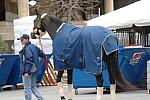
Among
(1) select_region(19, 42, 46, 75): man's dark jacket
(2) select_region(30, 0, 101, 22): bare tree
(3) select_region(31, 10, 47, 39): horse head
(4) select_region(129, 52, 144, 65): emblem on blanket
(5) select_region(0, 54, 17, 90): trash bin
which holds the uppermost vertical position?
(2) select_region(30, 0, 101, 22): bare tree

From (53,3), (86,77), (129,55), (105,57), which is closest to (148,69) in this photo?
(129,55)

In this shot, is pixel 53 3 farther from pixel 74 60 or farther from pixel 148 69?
pixel 74 60

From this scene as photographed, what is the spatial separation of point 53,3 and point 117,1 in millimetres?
20571

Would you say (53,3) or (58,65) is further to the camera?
(53,3)

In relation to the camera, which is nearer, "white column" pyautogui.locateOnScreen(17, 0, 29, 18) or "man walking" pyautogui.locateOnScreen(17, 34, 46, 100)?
"man walking" pyautogui.locateOnScreen(17, 34, 46, 100)

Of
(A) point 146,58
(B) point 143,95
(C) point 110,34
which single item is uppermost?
(C) point 110,34

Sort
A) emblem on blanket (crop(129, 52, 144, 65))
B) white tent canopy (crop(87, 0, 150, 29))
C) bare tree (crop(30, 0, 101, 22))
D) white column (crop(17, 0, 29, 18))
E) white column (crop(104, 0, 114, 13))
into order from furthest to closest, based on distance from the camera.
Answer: white column (crop(104, 0, 114, 13))
white column (crop(17, 0, 29, 18))
bare tree (crop(30, 0, 101, 22))
white tent canopy (crop(87, 0, 150, 29))
emblem on blanket (crop(129, 52, 144, 65))

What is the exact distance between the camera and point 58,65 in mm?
10586

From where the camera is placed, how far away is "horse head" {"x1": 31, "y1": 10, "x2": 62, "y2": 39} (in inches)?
430

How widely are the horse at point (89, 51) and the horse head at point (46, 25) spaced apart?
14 centimetres

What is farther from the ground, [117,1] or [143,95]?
[117,1]

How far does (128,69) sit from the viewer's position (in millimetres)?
14664

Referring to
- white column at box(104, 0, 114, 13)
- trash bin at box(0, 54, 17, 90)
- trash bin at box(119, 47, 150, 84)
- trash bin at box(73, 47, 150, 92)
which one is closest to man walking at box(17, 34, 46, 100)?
trash bin at box(73, 47, 150, 92)

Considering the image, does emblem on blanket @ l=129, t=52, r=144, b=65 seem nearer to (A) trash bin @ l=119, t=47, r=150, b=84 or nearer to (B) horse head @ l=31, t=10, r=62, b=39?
(A) trash bin @ l=119, t=47, r=150, b=84
